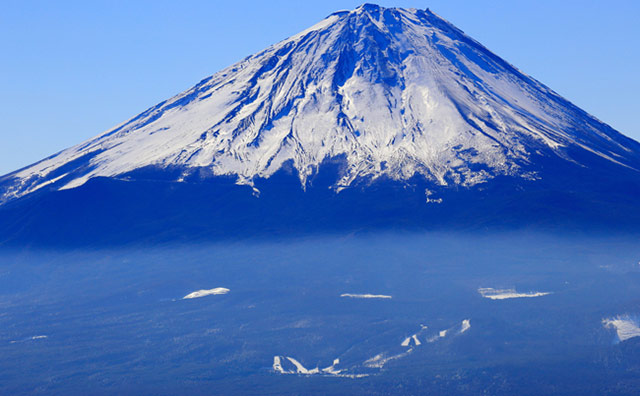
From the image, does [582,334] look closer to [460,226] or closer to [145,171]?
[460,226]

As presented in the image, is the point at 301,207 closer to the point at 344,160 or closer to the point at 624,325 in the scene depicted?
the point at 344,160

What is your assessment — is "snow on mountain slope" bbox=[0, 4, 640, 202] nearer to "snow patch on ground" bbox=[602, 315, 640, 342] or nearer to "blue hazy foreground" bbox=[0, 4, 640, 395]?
"blue hazy foreground" bbox=[0, 4, 640, 395]

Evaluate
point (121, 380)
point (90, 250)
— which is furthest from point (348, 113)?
point (121, 380)

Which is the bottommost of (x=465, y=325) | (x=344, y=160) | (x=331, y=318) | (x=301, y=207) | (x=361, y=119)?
(x=465, y=325)

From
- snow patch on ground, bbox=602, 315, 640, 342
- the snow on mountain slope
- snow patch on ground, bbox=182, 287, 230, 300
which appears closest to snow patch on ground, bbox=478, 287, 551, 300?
snow patch on ground, bbox=602, 315, 640, 342

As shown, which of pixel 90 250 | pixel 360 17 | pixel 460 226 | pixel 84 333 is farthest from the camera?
pixel 360 17

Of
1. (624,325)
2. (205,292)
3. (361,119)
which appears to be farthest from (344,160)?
(624,325)

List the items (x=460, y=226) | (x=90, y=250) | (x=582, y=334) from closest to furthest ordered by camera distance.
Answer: (x=582, y=334) < (x=460, y=226) < (x=90, y=250)
